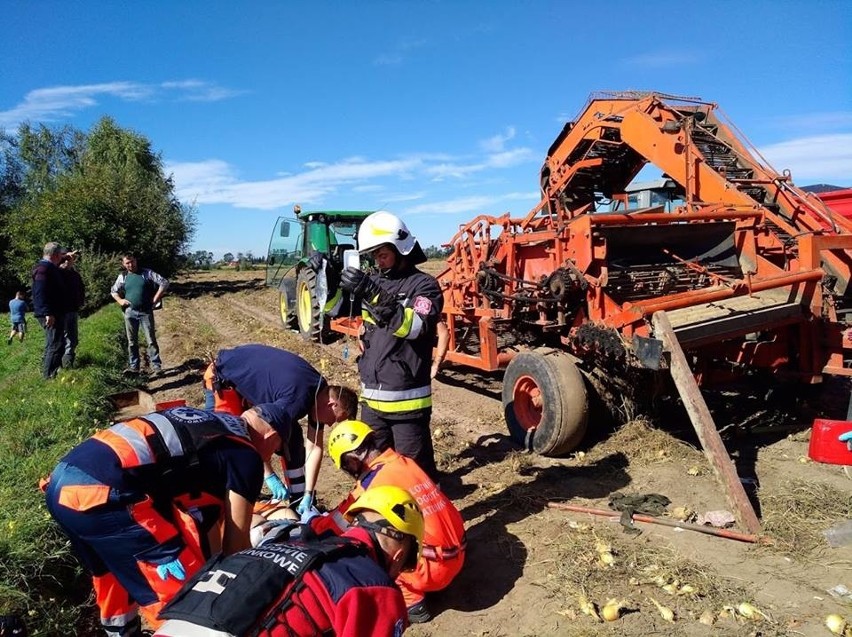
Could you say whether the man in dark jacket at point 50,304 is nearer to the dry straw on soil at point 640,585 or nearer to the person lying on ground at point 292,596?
the dry straw on soil at point 640,585

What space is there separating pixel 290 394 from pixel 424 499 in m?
0.88

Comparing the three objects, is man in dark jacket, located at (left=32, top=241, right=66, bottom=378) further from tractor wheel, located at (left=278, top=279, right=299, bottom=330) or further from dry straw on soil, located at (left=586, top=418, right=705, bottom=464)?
dry straw on soil, located at (left=586, top=418, right=705, bottom=464)

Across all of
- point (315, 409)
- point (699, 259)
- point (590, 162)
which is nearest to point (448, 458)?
point (315, 409)

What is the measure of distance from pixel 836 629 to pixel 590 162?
5.77m

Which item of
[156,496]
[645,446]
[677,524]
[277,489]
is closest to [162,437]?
[156,496]

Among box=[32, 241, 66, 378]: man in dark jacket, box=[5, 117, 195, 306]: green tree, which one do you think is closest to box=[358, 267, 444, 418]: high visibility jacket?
box=[32, 241, 66, 378]: man in dark jacket

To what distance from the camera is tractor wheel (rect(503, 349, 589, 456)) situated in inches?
191

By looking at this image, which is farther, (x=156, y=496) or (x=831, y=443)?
(x=831, y=443)

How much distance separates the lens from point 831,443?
3627 millimetres

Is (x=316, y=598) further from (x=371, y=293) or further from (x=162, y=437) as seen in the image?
(x=371, y=293)

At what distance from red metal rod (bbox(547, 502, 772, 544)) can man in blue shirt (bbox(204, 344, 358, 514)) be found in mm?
1682

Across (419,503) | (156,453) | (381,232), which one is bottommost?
(419,503)

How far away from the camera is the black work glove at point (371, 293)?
332 centimetres

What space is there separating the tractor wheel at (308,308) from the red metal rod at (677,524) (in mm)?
6980
